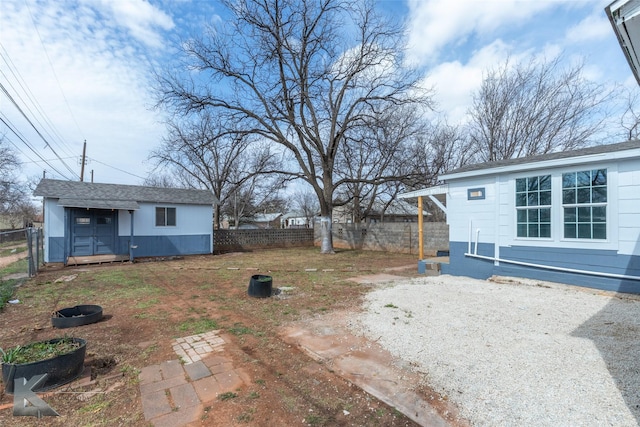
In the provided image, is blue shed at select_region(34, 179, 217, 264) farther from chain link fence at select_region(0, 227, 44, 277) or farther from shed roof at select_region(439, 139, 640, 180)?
shed roof at select_region(439, 139, 640, 180)

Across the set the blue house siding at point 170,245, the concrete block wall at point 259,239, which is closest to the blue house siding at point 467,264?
the blue house siding at point 170,245

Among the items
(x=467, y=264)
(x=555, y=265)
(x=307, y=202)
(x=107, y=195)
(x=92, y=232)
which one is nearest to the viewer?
(x=555, y=265)

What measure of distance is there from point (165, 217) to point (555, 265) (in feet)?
47.2

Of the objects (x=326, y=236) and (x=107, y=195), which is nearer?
(x=107, y=195)

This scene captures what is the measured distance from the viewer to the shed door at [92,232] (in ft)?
39.4

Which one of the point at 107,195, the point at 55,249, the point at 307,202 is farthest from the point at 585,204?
the point at 307,202

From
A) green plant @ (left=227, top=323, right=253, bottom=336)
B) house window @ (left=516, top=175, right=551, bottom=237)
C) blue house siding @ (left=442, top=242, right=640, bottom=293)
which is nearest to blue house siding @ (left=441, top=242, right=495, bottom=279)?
blue house siding @ (left=442, top=242, right=640, bottom=293)

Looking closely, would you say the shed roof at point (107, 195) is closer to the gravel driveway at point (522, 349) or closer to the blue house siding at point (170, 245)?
the blue house siding at point (170, 245)

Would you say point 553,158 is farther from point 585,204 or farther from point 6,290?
point 6,290

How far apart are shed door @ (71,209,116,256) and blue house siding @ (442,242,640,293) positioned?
12922 mm

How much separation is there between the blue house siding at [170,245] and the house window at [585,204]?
14110mm

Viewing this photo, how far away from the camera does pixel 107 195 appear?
12.9 metres

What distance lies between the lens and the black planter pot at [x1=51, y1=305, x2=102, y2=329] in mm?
4420

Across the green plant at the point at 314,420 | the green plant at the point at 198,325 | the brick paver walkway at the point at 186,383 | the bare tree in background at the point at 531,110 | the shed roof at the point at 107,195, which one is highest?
the bare tree in background at the point at 531,110
